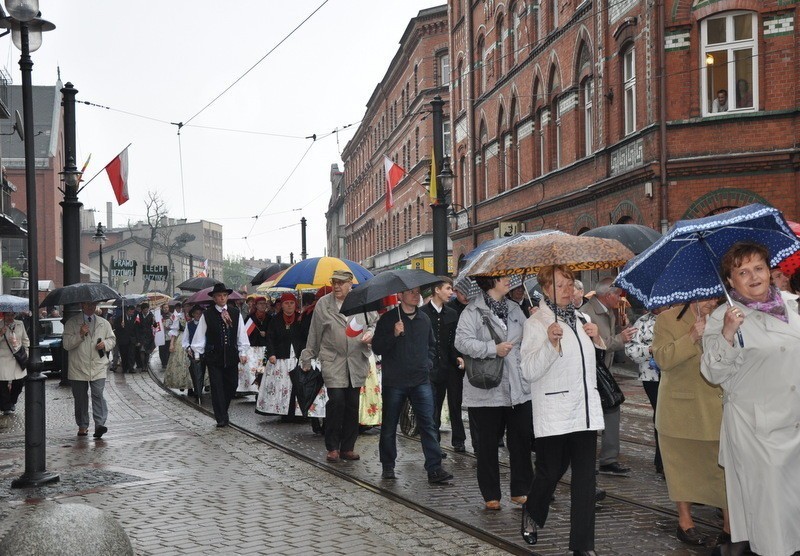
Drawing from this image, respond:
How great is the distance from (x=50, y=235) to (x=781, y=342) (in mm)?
62177

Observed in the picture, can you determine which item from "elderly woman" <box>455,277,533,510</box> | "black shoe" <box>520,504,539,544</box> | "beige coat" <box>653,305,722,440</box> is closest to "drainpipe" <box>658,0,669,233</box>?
"elderly woman" <box>455,277,533,510</box>

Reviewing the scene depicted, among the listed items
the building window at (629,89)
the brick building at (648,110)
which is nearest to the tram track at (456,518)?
the brick building at (648,110)

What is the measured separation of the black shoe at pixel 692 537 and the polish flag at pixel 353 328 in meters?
4.83

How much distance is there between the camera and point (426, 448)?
360 inches

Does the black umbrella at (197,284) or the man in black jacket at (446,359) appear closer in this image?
the man in black jacket at (446,359)

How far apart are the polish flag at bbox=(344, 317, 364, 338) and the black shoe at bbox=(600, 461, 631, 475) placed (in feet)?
9.53

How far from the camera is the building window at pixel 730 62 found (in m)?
20.9

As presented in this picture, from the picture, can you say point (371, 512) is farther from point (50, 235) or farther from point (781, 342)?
point (50, 235)

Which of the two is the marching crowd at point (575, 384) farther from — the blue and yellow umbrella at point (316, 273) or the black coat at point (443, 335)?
the blue and yellow umbrella at point (316, 273)

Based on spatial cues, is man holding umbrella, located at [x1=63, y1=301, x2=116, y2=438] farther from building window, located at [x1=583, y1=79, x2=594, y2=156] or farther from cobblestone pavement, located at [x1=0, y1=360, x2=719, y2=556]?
building window, located at [x1=583, y1=79, x2=594, y2=156]

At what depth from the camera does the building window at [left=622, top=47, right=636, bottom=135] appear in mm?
23280

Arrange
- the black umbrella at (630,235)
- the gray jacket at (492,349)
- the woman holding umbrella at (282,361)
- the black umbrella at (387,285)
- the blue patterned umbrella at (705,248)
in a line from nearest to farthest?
the blue patterned umbrella at (705,248) → the gray jacket at (492,349) → the black umbrella at (387,285) → the black umbrella at (630,235) → the woman holding umbrella at (282,361)

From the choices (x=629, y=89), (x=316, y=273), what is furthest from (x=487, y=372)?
(x=629, y=89)

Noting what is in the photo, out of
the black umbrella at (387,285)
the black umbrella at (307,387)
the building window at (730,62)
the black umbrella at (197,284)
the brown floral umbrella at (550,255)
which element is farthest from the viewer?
the building window at (730,62)
